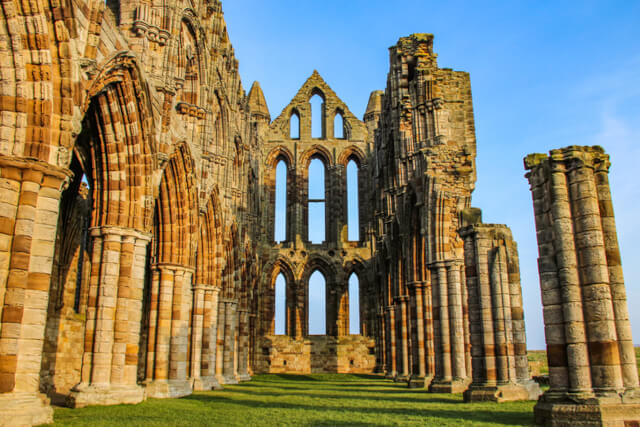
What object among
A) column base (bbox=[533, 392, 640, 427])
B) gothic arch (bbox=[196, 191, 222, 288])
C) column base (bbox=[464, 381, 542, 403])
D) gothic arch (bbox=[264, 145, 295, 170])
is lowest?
column base (bbox=[464, 381, 542, 403])

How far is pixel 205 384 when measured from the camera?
1867 centimetres

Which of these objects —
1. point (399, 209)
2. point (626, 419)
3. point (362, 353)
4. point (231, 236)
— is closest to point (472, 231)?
point (626, 419)

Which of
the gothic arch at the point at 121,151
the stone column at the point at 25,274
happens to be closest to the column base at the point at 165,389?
the gothic arch at the point at 121,151

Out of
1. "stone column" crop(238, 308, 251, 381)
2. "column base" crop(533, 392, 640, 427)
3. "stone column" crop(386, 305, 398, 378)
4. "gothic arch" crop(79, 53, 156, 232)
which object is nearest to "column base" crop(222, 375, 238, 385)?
"stone column" crop(238, 308, 251, 381)

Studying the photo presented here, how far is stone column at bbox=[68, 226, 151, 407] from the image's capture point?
449 inches

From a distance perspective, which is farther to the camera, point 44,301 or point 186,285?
point 186,285

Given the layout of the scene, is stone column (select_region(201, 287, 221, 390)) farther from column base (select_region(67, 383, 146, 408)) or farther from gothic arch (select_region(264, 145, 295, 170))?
gothic arch (select_region(264, 145, 295, 170))

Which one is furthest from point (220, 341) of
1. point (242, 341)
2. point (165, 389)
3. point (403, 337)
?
point (403, 337)

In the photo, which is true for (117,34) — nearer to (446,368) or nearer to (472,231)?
(472,231)

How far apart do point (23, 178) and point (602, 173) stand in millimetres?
8698

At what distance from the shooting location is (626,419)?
6668 millimetres

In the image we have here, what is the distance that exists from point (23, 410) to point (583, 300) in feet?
26.1

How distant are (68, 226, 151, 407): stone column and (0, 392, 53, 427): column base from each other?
3341 mm

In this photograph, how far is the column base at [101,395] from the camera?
11000 millimetres
